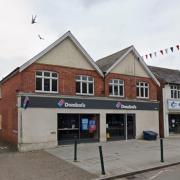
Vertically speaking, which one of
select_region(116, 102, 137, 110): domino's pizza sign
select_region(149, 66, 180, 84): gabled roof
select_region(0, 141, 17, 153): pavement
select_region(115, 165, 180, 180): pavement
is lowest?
select_region(115, 165, 180, 180): pavement

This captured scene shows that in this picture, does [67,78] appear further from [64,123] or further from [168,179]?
[168,179]

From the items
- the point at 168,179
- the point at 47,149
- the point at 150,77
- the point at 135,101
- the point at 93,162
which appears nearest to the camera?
the point at 168,179

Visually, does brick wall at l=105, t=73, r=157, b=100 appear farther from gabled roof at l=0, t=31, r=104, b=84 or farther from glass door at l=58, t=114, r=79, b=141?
glass door at l=58, t=114, r=79, b=141

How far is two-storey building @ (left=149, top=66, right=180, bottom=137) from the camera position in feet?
91.2

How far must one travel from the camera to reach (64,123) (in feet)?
69.7

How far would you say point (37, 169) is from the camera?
12.8 meters

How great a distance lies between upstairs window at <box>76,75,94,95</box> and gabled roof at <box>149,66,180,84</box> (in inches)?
335

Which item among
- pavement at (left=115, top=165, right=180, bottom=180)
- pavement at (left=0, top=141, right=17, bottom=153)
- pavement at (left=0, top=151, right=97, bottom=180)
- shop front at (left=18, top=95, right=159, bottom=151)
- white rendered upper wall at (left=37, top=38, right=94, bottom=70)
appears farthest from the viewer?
white rendered upper wall at (left=37, top=38, right=94, bottom=70)

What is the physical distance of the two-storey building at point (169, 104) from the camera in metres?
27.8

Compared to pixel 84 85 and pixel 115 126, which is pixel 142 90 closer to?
pixel 115 126

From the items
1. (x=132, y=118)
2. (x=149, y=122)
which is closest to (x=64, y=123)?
(x=132, y=118)

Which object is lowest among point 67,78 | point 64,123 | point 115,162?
point 115,162

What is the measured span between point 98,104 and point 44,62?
5.27 meters

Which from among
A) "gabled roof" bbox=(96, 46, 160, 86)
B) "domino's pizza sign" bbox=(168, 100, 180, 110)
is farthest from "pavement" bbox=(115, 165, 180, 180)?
"domino's pizza sign" bbox=(168, 100, 180, 110)
